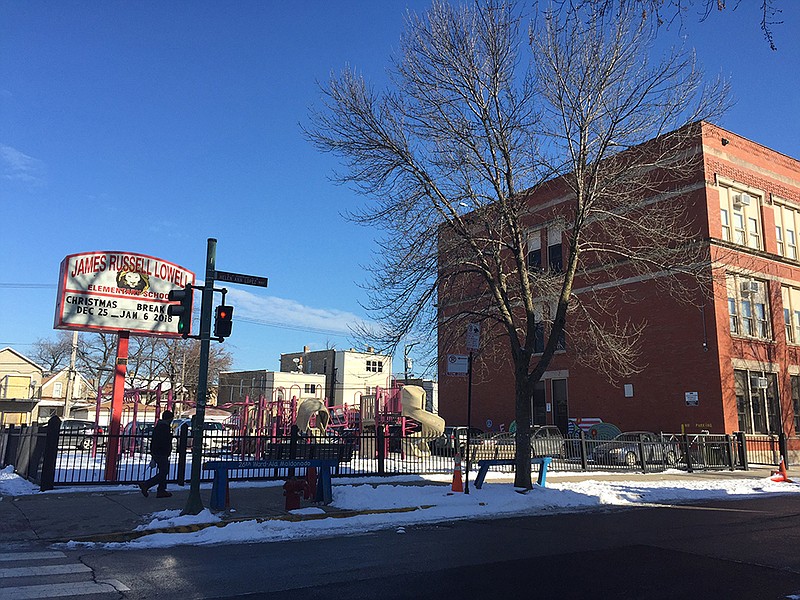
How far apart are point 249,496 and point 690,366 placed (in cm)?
2058

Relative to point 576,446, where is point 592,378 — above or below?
above

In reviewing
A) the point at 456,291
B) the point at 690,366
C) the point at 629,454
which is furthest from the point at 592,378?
the point at 456,291

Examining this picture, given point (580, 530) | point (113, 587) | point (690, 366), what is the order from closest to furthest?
1. point (113, 587)
2. point (580, 530)
3. point (690, 366)

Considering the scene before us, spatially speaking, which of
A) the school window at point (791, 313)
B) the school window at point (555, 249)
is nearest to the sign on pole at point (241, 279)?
the school window at point (555, 249)

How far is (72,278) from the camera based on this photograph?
17391mm

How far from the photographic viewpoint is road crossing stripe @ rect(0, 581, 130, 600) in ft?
21.5

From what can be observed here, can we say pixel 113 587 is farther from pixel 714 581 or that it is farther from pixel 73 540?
pixel 714 581

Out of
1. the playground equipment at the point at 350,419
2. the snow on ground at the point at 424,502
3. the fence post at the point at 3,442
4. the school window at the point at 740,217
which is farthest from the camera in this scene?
the school window at the point at 740,217

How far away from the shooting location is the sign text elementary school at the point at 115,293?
682 inches

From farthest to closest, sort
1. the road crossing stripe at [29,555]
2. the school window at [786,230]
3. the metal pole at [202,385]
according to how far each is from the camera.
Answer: the school window at [786,230] → the metal pole at [202,385] → the road crossing stripe at [29,555]

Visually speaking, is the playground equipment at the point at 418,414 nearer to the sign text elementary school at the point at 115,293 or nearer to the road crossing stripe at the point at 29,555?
the sign text elementary school at the point at 115,293

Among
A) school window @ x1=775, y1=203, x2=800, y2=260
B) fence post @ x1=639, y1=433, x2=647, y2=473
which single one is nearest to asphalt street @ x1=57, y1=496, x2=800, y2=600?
fence post @ x1=639, y1=433, x2=647, y2=473

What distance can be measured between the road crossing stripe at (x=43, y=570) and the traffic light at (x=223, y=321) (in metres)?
4.86

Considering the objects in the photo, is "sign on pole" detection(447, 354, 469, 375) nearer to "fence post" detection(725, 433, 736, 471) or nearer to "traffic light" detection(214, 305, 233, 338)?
"traffic light" detection(214, 305, 233, 338)
